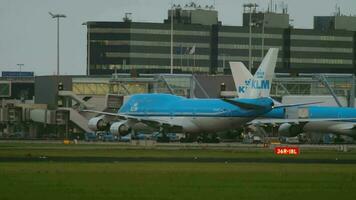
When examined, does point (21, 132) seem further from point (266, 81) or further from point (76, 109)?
point (266, 81)

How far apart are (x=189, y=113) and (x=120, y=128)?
306 inches

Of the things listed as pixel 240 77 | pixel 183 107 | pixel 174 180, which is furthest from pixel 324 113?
pixel 174 180

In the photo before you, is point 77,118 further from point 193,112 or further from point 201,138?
point 193,112

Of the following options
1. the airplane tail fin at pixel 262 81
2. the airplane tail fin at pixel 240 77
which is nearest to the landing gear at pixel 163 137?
the airplane tail fin at pixel 262 81

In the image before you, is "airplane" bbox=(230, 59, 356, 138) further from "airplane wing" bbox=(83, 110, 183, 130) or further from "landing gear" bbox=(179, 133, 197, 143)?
"airplane wing" bbox=(83, 110, 183, 130)

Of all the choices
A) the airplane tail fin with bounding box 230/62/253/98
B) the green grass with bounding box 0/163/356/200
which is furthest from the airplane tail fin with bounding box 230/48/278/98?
the green grass with bounding box 0/163/356/200

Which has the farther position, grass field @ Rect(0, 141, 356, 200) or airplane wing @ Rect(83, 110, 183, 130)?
airplane wing @ Rect(83, 110, 183, 130)

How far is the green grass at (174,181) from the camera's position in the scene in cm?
4909

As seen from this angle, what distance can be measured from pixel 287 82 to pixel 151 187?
12602cm

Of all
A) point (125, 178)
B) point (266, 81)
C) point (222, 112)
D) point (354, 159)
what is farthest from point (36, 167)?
point (266, 81)

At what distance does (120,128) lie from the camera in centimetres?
12744

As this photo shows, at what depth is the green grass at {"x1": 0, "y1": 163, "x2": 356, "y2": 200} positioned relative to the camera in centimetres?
4909

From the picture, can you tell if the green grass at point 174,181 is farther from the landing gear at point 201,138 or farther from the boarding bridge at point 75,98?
the boarding bridge at point 75,98

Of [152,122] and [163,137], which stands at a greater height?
[152,122]
